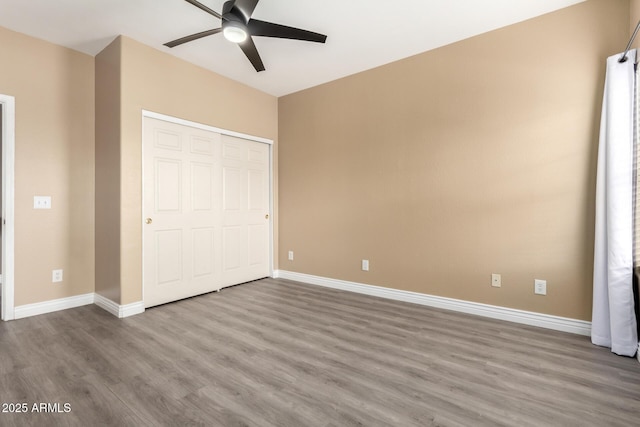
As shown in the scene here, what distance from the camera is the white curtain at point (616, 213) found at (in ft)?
7.37

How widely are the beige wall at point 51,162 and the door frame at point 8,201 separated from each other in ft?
0.15

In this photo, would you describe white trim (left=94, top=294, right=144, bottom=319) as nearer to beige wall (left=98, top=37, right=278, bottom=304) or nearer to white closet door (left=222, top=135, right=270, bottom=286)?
beige wall (left=98, top=37, right=278, bottom=304)

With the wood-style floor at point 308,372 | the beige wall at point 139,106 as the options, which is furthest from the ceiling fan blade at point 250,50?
the wood-style floor at point 308,372

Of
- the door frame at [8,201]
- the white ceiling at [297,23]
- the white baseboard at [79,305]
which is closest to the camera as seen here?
the white ceiling at [297,23]

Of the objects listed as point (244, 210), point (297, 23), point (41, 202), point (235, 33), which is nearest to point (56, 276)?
point (41, 202)

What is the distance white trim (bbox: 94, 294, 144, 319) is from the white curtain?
13.9 feet

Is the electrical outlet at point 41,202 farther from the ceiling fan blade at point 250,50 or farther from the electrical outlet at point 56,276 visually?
the ceiling fan blade at point 250,50

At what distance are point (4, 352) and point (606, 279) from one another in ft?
15.5

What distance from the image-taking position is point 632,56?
7.50 feet

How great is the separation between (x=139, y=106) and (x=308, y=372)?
10.3 ft

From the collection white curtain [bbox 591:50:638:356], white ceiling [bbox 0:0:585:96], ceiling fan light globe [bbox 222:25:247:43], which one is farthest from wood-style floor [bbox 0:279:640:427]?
white ceiling [bbox 0:0:585:96]

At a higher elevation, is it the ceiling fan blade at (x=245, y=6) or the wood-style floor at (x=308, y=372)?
the ceiling fan blade at (x=245, y=6)

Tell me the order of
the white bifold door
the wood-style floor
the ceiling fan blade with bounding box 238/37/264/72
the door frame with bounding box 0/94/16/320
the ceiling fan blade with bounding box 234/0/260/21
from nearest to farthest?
the wood-style floor
the ceiling fan blade with bounding box 234/0/260/21
the ceiling fan blade with bounding box 238/37/264/72
the door frame with bounding box 0/94/16/320
the white bifold door

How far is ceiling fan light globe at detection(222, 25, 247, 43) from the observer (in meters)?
2.20
